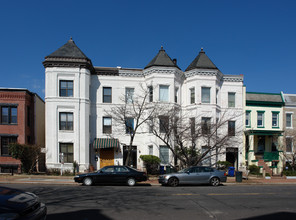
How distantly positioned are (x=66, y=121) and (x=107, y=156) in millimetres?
5195

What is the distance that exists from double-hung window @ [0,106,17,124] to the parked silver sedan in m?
15.6

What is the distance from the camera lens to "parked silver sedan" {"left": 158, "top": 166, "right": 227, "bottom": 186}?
1736cm

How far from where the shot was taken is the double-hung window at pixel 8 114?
24672 millimetres

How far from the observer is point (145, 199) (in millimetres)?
12062

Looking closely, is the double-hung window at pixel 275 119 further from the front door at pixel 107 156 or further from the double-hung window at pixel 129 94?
the front door at pixel 107 156

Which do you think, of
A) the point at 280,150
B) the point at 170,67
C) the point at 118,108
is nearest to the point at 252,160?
the point at 280,150

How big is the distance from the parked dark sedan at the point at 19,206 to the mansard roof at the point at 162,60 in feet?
68.2

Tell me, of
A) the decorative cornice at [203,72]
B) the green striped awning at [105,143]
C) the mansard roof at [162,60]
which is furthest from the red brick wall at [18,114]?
the decorative cornice at [203,72]

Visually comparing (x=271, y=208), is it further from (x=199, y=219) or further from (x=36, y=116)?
(x=36, y=116)

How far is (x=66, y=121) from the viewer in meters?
24.5

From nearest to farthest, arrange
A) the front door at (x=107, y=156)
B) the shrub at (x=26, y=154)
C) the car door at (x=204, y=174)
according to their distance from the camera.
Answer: the car door at (x=204, y=174), the shrub at (x=26, y=154), the front door at (x=107, y=156)

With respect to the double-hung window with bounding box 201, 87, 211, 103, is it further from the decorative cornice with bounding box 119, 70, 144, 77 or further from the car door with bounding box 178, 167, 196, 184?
the car door with bounding box 178, 167, 196, 184

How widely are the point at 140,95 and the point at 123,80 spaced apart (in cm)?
231

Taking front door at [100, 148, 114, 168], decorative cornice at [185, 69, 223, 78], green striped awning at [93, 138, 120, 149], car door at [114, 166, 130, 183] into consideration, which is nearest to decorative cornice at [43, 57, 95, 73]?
green striped awning at [93, 138, 120, 149]
